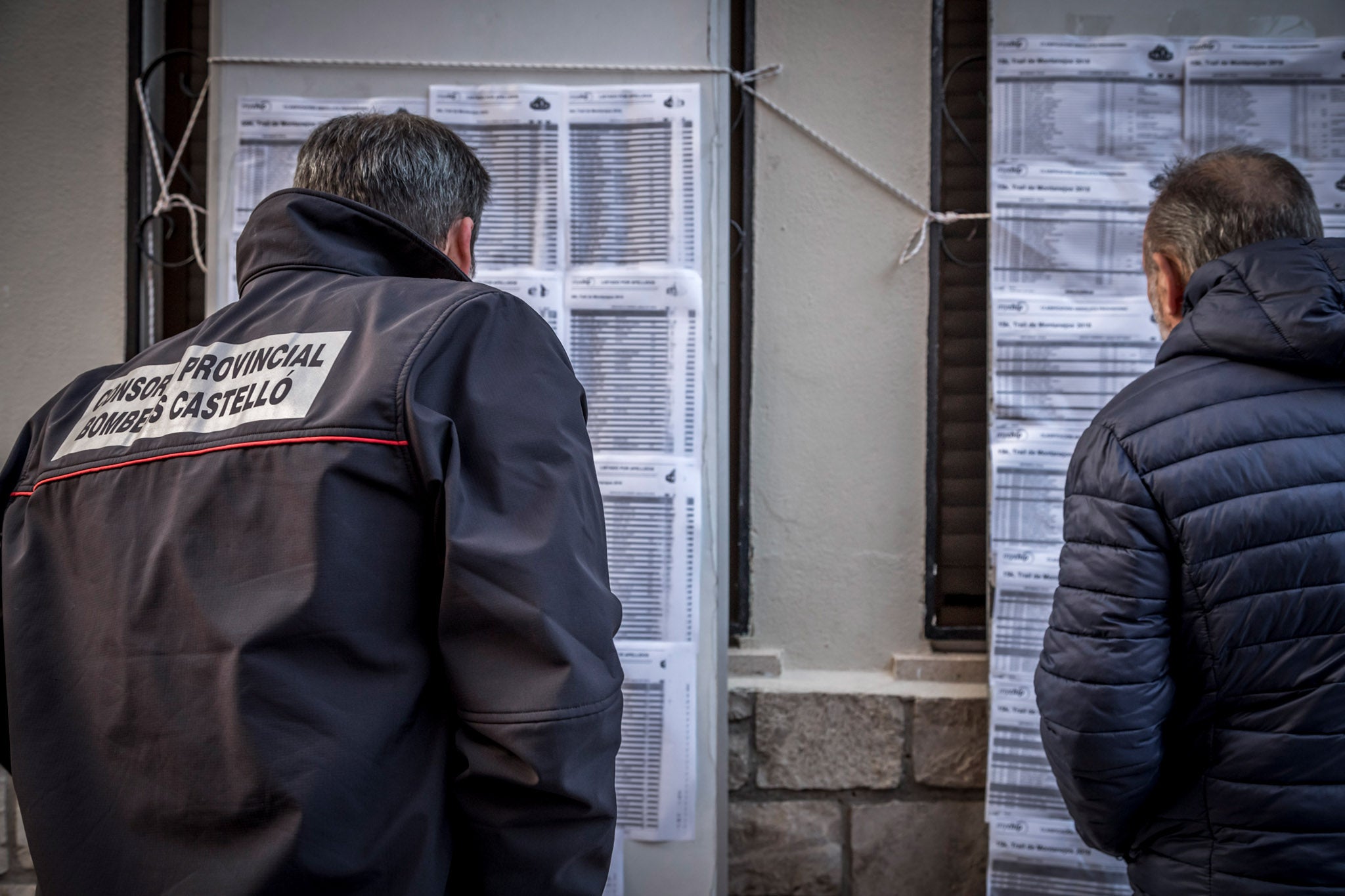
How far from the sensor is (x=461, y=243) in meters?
1.26

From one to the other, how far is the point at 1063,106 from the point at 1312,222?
86 cm

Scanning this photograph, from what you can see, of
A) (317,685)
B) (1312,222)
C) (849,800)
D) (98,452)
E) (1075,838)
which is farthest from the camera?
(849,800)

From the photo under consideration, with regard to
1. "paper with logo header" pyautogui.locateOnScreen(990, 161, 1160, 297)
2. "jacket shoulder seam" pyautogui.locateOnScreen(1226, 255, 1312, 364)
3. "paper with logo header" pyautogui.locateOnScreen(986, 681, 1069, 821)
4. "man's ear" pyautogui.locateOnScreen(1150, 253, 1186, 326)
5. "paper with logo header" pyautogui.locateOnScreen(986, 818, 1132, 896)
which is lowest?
"paper with logo header" pyautogui.locateOnScreen(986, 818, 1132, 896)

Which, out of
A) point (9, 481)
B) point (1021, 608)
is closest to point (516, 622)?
point (9, 481)

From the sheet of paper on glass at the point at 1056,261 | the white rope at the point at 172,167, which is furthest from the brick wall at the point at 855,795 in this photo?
the white rope at the point at 172,167

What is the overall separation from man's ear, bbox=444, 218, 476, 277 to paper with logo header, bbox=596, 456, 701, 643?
0.74 m

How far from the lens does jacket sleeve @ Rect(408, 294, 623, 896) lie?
0.93 m

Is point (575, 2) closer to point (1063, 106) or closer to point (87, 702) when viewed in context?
point (1063, 106)

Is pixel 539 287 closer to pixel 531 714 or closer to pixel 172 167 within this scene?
pixel 172 167

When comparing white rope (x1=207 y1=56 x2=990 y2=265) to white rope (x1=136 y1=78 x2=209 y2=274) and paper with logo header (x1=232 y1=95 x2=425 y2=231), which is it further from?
white rope (x1=136 y1=78 x2=209 y2=274)

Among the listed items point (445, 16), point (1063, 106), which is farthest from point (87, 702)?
point (1063, 106)

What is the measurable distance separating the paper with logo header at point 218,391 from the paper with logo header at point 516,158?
3.26 feet

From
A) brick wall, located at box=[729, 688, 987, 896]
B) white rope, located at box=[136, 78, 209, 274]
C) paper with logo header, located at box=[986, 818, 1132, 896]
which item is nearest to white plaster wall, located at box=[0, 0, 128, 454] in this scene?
white rope, located at box=[136, 78, 209, 274]

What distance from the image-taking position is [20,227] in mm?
2168
